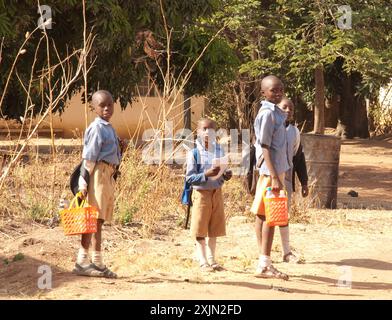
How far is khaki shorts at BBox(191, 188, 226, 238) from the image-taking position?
24.3 feet

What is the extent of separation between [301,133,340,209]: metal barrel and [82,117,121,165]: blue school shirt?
5.20 m

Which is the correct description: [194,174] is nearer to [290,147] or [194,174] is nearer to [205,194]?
[205,194]

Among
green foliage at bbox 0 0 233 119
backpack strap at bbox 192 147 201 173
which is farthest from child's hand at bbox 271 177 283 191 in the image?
green foliage at bbox 0 0 233 119

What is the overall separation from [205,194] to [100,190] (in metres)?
0.88

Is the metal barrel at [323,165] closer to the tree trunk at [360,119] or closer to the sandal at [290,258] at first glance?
the sandal at [290,258]

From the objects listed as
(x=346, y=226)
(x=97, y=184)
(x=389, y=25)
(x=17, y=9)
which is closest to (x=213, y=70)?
(x=389, y=25)

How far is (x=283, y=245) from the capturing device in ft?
25.9

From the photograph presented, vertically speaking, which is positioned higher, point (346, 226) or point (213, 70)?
point (213, 70)

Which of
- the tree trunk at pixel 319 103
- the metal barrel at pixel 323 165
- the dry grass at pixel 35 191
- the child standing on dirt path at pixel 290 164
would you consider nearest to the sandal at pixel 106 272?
the child standing on dirt path at pixel 290 164

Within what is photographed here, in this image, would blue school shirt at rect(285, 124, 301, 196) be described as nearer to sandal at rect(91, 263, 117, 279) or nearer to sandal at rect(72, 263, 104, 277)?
sandal at rect(91, 263, 117, 279)

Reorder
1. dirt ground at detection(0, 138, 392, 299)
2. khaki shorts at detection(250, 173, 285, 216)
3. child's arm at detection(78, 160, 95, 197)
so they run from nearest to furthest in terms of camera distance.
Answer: dirt ground at detection(0, 138, 392, 299), child's arm at detection(78, 160, 95, 197), khaki shorts at detection(250, 173, 285, 216)

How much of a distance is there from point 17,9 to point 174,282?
6457 mm
